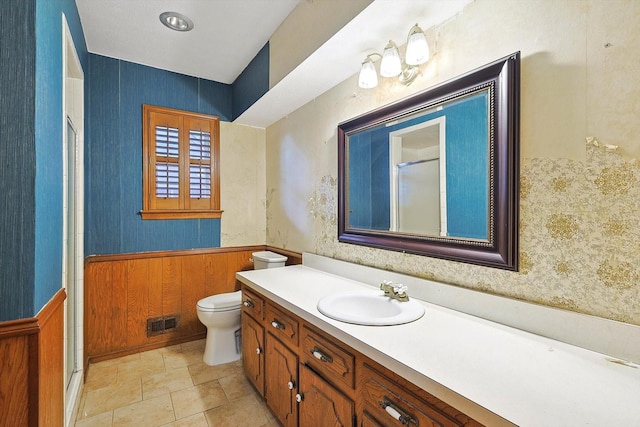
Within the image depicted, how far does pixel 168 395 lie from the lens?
207cm

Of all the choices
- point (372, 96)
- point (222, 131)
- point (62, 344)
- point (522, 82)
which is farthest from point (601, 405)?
point (222, 131)

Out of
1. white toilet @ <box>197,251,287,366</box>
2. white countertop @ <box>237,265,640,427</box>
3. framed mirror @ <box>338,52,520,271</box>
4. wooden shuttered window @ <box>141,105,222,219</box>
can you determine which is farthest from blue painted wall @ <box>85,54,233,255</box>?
white countertop @ <box>237,265,640,427</box>

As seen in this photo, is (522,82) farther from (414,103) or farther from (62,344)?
(62,344)

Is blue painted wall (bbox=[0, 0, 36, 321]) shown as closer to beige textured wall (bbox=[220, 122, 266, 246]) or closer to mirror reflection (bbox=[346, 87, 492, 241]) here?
mirror reflection (bbox=[346, 87, 492, 241])

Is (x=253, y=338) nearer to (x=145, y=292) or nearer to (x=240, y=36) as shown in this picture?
(x=145, y=292)

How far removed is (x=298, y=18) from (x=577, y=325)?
78.8 inches

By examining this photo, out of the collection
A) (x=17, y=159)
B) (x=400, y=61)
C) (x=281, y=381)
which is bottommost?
(x=281, y=381)

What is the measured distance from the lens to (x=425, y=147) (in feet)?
5.04

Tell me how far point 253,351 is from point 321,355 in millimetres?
864

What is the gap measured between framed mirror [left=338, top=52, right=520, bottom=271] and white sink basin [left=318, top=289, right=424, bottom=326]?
0.94 feet

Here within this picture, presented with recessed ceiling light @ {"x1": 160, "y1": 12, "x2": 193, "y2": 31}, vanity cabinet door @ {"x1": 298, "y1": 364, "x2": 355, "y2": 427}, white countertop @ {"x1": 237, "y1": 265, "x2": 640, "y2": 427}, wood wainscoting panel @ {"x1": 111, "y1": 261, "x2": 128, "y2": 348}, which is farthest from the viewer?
wood wainscoting panel @ {"x1": 111, "y1": 261, "x2": 128, "y2": 348}

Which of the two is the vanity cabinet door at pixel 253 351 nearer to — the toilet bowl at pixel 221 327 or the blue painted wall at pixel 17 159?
the toilet bowl at pixel 221 327

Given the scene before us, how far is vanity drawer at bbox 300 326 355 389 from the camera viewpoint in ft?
3.82

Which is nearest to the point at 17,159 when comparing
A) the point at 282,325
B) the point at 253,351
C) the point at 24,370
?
the point at 24,370
